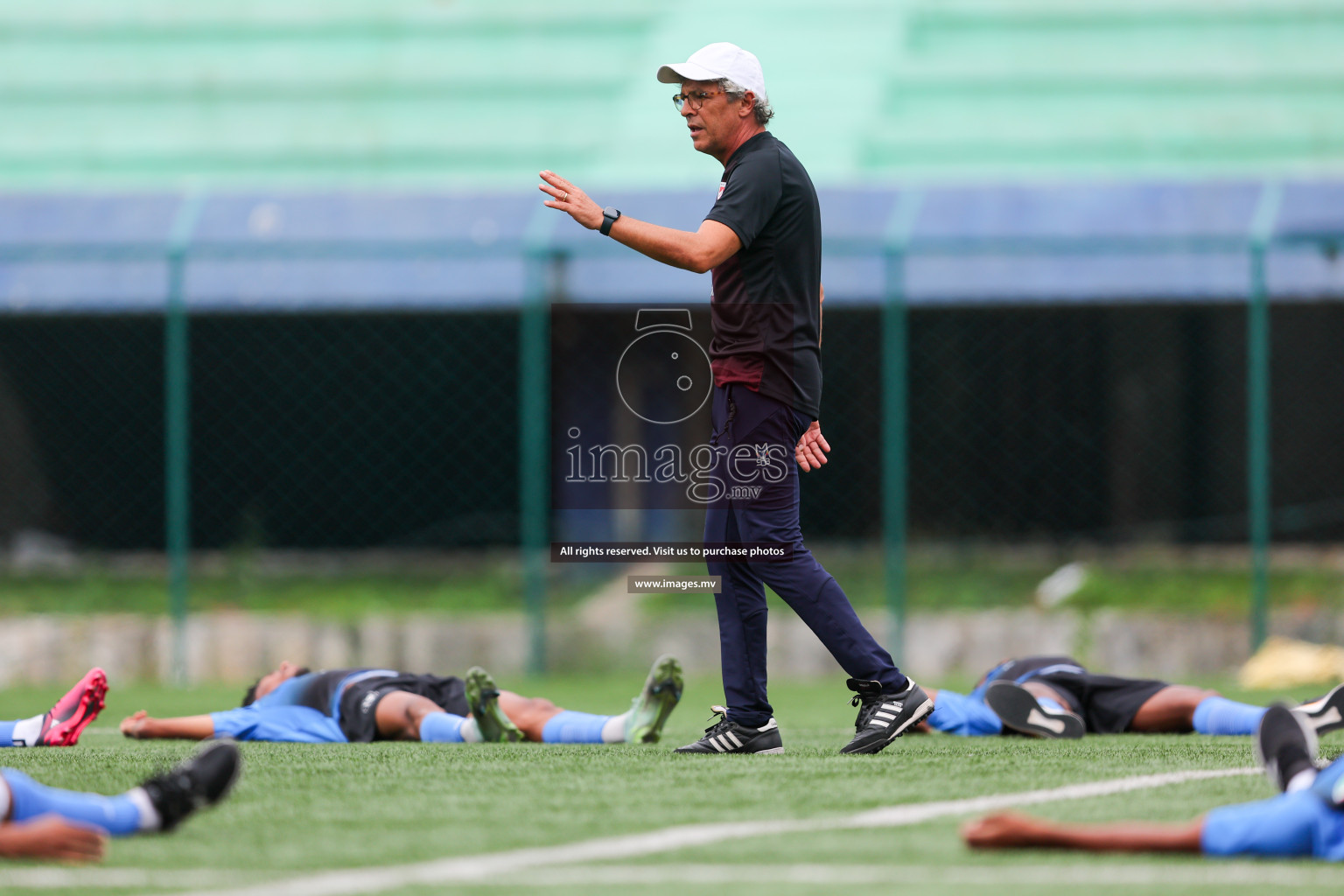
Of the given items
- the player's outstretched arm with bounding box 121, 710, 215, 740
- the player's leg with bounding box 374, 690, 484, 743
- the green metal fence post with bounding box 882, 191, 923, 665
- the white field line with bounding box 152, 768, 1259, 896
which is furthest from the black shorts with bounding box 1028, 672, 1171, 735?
the green metal fence post with bounding box 882, 191, 923, 665

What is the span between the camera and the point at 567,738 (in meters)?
4.41

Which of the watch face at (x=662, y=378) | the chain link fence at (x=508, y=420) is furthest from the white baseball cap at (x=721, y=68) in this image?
the watch face at (x=662, y=378)

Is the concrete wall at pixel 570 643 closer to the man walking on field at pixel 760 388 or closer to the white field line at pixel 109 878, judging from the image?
the man walking on field at pixel 760 388

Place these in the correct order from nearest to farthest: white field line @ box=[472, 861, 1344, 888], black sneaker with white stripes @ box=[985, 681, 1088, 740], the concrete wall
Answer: white field line @ box=[472, 861, 1344, 888] → black sneaker with white stripes @ box=[985, 681, 1088, 740] → the concrete wall

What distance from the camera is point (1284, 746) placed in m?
2.71

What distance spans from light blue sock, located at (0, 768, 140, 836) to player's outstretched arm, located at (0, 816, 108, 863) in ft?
0.40

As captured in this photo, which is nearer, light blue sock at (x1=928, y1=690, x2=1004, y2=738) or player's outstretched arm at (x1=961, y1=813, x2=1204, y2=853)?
player's outstretched arm at (x1=961, y1=813, x2=1204, y2=853)

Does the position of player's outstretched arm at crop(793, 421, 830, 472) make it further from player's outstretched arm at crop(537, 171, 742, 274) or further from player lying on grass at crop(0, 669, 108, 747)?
player lying on grass at crop(0, 669, 108, 747)

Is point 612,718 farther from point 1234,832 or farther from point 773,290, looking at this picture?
point 1234,832

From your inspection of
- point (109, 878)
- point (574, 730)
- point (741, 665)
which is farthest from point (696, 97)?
point (109, 878)

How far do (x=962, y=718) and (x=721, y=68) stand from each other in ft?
6.19

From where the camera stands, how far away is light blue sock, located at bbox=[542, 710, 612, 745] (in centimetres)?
438

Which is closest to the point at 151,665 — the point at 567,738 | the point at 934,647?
the point at 934,647

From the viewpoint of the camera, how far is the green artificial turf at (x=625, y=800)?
239cm
